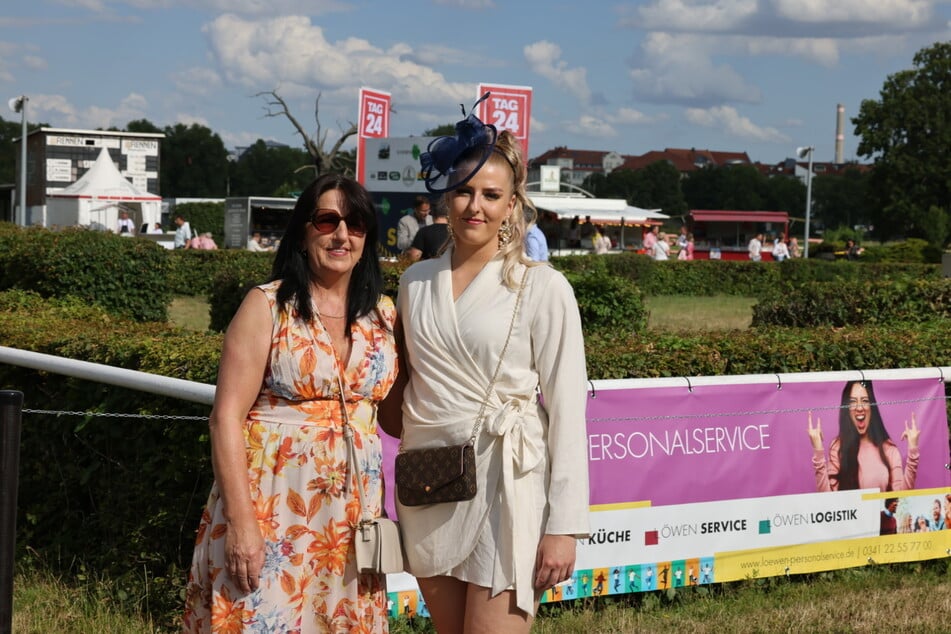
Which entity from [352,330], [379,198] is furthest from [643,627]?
[379,198]

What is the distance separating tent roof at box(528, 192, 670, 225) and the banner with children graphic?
36.6 m

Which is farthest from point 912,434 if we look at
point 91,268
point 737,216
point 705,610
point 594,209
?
point 737,216

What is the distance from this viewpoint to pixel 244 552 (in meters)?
2.90

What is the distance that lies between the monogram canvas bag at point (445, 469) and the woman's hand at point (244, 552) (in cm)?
40

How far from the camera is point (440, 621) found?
10.1ft

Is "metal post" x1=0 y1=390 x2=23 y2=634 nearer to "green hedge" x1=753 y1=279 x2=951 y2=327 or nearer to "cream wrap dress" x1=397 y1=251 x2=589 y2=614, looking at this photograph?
"cream wrap dress" x1=397 y1=251 x2=589 y2=614

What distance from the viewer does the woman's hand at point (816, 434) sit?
18.6ft

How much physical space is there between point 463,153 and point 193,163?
414 feet

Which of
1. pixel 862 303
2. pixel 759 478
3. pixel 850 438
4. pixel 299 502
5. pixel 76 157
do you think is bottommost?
pixel 759 478

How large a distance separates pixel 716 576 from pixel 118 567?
9.18 ft

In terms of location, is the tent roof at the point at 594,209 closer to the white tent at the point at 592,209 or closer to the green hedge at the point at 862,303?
the white tent at the point at 592,209

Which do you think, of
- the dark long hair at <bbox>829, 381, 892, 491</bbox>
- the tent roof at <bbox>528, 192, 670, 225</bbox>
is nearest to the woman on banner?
the dark long hair at <bbox>829, 381, 892, 491</bbox>

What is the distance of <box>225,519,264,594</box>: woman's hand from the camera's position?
Answer: 289 centimetres

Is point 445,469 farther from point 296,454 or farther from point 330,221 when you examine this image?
point 330,221
